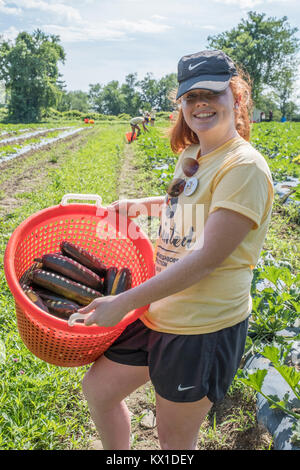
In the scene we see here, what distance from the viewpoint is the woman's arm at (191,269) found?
1.22 meters

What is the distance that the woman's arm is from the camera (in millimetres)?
1217

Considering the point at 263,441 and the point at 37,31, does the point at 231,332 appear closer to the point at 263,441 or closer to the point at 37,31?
the point at 263,441

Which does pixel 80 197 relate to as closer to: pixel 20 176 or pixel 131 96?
pixel 20 176

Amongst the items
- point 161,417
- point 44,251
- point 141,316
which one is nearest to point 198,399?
point 161,417

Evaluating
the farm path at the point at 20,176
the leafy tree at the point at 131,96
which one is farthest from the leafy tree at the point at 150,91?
the farm path at the point at 20,176

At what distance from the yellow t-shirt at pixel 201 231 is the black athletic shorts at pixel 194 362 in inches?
1.4

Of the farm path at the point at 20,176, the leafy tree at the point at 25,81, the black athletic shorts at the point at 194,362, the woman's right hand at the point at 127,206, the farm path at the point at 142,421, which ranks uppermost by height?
the leafy tree at the point at 25,81

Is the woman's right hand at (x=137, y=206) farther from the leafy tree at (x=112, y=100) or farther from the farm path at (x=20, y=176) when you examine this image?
the leafy tree at (x=112, y=100)

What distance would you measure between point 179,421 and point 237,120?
112 centimetres

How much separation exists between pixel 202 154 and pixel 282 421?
1438mm

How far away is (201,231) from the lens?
4.46ft

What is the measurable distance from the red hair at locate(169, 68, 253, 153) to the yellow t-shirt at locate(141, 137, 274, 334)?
20 cm

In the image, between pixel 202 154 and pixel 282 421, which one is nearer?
pixel 202 154

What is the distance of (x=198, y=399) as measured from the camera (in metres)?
1.36
